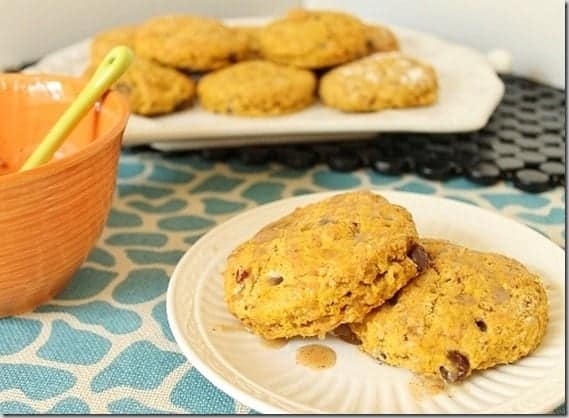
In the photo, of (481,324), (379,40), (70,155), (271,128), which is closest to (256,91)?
(271,128)

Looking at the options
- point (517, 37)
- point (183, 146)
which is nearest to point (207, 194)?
point (183, 146)

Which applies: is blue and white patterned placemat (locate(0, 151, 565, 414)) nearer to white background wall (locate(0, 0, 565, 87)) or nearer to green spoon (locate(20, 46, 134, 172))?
green spoon (locate(20, 46, 134, 172))

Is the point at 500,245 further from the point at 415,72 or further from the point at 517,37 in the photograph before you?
the point at 517,37

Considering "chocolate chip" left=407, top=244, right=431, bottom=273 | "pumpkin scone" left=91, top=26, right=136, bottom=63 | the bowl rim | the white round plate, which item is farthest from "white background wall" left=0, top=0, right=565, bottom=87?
"chocolate chip" left=407, top=244, right=431, bottom=273

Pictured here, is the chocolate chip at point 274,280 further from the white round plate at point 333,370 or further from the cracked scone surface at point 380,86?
the cracked scone surface at point 380,86

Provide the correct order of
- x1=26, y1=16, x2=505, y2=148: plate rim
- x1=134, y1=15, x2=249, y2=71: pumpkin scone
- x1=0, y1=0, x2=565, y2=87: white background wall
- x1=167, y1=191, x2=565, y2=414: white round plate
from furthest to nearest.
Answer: x1=0, y1=0, x2=565, y2=87: white background wall < x1=134, y1=15, x2=249, y2=71: pumpkin scone < x1=26, y1=16, x2=505, y2=148: plate rim < x1=167, y1=191, x2=565, y2=414: white round plate

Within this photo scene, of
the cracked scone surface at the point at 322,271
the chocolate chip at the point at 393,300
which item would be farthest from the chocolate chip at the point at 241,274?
the chocolate chip at the point at 393,300
